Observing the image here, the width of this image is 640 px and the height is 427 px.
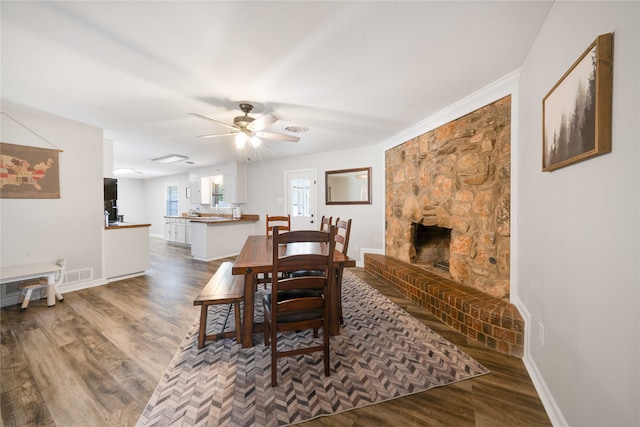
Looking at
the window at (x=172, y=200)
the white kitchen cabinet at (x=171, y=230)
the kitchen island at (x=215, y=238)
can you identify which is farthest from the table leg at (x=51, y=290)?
the window at (x=172, y=200)

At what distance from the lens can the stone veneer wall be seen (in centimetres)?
217

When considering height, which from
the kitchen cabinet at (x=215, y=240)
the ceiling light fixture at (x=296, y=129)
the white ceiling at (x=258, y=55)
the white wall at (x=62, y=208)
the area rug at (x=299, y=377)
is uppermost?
the ceiling light fixture at (x=296, y=129)

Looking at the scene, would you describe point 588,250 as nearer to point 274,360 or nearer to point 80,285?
point 274,360

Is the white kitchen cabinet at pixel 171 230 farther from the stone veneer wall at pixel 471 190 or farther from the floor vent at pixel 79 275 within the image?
the stone veneer wall at pixel 471 190

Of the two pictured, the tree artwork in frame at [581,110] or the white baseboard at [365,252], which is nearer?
the tree artwork in frame at [581,110]

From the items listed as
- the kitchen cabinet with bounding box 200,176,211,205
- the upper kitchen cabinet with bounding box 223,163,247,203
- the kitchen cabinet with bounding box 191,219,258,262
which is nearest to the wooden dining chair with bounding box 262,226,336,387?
the kitchen cabinet with bounding box 191,219,258,262

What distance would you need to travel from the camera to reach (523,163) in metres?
1.89

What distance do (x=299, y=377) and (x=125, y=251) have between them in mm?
3804

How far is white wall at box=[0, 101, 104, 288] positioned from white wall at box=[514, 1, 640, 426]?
16.2 ft

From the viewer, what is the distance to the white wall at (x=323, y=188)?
4445mm

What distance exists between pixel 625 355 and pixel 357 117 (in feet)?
9.43

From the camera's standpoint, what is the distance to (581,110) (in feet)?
3.44

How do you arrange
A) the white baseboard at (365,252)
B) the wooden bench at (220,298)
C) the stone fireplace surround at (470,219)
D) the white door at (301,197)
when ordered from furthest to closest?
the white door at (301,197)
the white baseboard at (365,252)
the stone fireplace surround at (470,219)
the wooden bench at (220,298)

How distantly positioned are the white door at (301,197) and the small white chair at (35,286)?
374 centimetres
